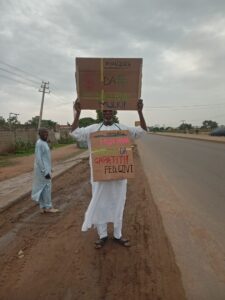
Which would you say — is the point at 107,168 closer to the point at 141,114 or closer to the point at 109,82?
the point at 141,114

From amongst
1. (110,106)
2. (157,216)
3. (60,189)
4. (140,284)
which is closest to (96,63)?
(110,106)

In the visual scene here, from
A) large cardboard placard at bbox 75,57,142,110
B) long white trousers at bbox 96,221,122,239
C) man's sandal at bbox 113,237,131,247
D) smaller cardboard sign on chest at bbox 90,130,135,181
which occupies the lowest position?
man's sandal at bbox 113,237,131,247

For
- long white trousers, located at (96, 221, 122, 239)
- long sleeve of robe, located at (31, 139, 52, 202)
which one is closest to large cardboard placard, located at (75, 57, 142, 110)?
long white trousers, located at (96, 221, 122, 239)

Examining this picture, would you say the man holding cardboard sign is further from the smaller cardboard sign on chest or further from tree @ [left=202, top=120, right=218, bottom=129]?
tree @ [left=202, top=120, right=218, bottom=129]

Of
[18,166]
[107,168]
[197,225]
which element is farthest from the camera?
[18,166]

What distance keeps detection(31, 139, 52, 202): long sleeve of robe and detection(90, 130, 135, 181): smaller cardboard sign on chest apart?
241 centimetres

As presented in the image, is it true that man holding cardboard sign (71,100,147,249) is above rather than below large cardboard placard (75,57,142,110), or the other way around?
below

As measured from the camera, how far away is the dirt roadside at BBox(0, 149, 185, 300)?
3.83 meters

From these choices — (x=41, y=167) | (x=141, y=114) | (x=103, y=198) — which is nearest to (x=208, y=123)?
(x=41, y=167)

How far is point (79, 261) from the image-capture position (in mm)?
4617

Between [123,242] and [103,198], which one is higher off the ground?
[103,198]

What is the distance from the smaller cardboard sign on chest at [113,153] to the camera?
4.94 metres

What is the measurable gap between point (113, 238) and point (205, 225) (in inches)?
71.2

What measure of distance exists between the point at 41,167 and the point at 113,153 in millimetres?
2614
